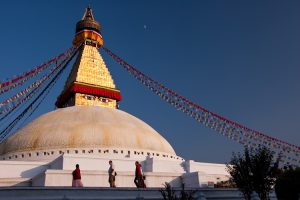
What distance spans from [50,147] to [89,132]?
2.42 metres

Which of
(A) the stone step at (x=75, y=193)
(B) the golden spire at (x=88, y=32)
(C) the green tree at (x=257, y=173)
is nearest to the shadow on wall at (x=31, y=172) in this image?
(A) the stone step at (x=75, y=193)

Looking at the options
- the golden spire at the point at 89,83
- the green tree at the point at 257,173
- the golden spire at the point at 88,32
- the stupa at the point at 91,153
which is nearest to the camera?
the green tree at the point at 257,173

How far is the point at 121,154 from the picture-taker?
1962 cm

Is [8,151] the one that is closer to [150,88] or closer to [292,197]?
[150,88]

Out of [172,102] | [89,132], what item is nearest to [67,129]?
[89,132]

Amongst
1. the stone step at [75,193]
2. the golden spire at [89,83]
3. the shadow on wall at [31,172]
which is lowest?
the stone step at [75,193]

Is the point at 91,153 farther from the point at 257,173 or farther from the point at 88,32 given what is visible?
the point at 88,32

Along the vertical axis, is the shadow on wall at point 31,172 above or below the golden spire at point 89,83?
below

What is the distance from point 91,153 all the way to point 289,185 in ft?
35.9

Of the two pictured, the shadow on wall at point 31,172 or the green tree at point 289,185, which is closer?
the green tree at point 289,185

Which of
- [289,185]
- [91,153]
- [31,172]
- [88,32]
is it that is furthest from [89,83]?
[289,185]

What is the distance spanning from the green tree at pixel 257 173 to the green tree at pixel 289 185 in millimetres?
1121

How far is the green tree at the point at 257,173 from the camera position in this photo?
1162 cm

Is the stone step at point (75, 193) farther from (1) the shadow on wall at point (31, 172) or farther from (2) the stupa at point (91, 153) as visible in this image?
(1) the shadow on wall at point (31, 172)
